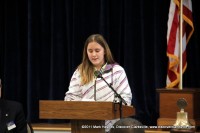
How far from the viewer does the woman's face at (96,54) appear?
3.34 m

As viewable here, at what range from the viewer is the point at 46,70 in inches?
216

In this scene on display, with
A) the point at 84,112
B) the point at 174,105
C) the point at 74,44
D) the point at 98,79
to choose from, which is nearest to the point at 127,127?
the point at 84,112

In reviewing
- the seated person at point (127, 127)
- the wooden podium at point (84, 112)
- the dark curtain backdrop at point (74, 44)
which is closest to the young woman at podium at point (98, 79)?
the wooden podium at point (84, 112)

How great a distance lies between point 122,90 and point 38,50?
244 centimetres

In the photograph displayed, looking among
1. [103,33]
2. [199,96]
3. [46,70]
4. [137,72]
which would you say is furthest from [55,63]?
[199,96]

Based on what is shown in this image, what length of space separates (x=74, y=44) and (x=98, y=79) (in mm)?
2072

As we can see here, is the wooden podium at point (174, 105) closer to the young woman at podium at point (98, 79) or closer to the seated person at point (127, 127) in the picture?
the young woman at podium at point (98, 79)

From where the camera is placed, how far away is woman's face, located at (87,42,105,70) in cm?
334

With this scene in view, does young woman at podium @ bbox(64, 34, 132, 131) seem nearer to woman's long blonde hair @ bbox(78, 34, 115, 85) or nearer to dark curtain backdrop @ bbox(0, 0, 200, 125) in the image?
woman's long blonde hair @ bbox(78, 34, 115, 85)

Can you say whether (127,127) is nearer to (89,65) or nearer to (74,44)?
(89,65)

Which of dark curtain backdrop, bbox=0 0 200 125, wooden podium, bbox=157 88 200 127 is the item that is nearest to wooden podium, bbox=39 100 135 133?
wooden podium, bbox=157 88 200 127

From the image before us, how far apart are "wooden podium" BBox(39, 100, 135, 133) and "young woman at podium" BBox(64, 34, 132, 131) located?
0.38m

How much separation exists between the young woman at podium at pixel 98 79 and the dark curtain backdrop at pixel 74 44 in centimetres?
173

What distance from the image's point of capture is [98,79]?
3.28 m
